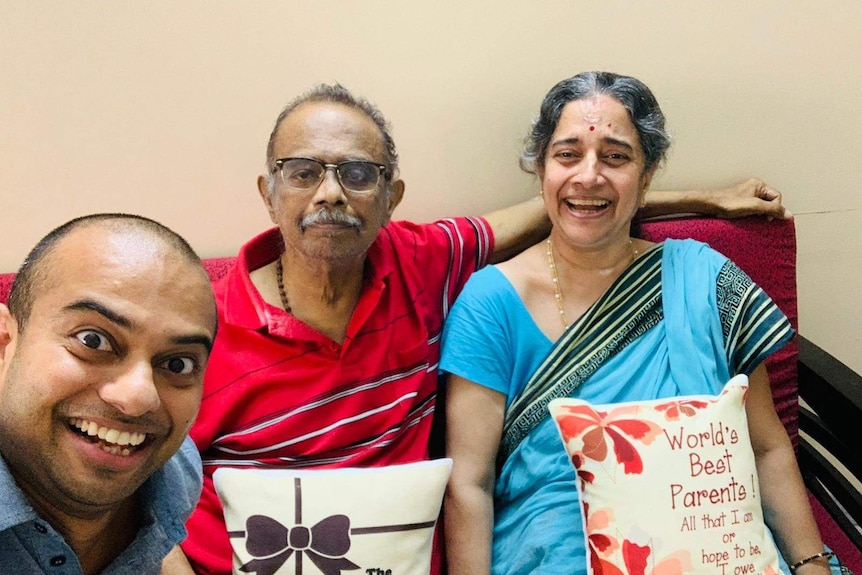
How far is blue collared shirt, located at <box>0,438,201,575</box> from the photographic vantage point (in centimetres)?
77

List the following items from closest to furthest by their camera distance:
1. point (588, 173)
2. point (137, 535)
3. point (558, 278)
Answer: point (137, 535)
point (588, 173)
point (558, 278)

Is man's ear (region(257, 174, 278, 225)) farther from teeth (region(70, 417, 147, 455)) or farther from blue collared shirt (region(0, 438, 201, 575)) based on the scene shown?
teeth (region(70, 417, 147, 455))

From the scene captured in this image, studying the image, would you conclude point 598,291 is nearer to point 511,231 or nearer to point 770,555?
point 511,231

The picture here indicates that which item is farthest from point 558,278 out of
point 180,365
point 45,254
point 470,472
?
point 45,254

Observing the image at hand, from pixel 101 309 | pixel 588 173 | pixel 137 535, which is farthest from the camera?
pixel 588 173

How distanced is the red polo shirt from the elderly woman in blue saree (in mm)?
97

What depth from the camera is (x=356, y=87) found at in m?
1.63

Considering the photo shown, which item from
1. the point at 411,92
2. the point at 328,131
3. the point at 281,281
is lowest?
the point at 281,281

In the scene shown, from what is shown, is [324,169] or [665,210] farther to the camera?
[665,210]

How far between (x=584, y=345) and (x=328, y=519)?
624mm

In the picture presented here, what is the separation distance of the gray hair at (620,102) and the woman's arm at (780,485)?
53 cm

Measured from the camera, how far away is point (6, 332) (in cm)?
78

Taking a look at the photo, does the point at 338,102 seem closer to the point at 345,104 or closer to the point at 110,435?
the point at 345,104

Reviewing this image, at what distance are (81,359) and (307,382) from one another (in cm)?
65
